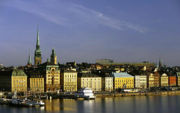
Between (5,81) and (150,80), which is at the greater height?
(5,81)

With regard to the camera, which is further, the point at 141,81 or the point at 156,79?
the point at 156,79

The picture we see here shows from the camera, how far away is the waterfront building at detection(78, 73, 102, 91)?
6656 centimetres

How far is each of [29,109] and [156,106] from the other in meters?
13.2

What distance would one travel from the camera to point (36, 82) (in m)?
61.0

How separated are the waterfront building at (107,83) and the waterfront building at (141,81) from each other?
6180 millimetres

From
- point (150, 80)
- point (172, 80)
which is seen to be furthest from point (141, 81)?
point (172, 80)

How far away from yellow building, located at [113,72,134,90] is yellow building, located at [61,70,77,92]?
329 inches

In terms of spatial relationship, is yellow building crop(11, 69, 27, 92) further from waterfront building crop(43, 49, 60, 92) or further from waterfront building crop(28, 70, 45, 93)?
waterfront building crop(43, 49, 60, 92)

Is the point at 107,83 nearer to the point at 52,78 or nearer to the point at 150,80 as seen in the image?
the point at 52,78

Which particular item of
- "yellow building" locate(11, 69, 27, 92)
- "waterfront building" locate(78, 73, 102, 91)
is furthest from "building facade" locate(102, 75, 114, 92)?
"yellow building" locate(11, 69, 27, 92)

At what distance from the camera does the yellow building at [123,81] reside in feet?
234

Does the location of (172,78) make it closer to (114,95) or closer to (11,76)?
(114,95)

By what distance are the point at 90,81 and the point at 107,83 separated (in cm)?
394

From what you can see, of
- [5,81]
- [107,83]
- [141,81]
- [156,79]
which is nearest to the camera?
[5,81]
